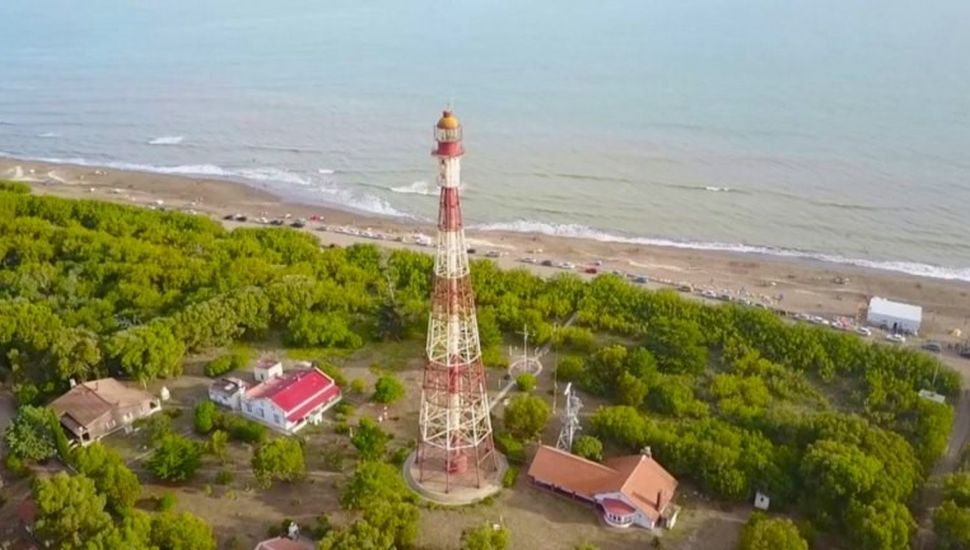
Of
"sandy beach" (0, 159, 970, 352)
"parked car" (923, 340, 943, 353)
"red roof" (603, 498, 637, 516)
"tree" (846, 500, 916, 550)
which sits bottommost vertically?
"red roof" (603, 498, 637, 516)

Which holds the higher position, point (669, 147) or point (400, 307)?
point (669, 147)

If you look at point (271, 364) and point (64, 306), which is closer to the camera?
point (271, 364)

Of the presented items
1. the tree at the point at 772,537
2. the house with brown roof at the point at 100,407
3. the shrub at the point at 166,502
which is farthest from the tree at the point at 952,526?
the house with brown roof at the point at 100,407

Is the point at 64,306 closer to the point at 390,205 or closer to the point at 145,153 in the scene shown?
the point at 390,205

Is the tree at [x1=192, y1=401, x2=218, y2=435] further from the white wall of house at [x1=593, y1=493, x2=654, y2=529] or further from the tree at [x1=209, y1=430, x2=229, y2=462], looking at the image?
the white wall of house at [x1=593, y1=493, x2=654, y2=529]

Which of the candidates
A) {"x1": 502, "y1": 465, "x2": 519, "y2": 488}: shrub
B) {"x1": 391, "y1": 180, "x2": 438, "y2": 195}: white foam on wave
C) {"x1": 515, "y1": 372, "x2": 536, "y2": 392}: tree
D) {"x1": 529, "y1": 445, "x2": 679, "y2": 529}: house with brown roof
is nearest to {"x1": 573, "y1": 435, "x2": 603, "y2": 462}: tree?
{"x1": 529, "y1": 445, "x2": 679, "y2": 529}: house with brown roof

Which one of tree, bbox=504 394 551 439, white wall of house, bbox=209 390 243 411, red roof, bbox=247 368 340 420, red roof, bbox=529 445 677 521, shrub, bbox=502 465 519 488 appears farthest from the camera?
white wall of house, bbox=209 390 243 411

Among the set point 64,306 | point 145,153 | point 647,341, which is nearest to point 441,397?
point 647,341
